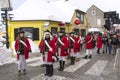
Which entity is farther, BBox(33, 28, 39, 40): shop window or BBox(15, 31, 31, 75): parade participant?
BBox(33, 28, 39, 40): shop window

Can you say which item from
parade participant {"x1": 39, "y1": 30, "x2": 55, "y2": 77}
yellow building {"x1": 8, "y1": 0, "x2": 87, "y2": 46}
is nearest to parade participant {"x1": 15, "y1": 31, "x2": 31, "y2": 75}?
parade participant {"x1": 39, "y1": 30, "x2": 55, "y2": 77}

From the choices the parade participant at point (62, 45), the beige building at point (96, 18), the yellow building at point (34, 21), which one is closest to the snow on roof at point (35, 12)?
the yellow building at point (34, 21)

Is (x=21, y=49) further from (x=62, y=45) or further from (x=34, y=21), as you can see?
(x=34, y=21)

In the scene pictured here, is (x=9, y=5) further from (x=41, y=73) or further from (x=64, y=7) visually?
(x=64, y=7)

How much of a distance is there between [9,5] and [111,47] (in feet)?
27.3

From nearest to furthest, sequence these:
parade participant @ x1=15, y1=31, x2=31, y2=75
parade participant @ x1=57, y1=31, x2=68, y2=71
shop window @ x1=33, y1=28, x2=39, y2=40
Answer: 1. parade participant @ x1=15, y1=31, x2=31, y2=75
2. parade participant @ x1=57, y1=31, x2=68, y2=71
3. shop window @ x1=33, y1=28, x2=39, y2=40

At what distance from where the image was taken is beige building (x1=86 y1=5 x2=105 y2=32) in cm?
6519

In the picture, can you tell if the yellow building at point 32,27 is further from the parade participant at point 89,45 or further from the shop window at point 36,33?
the parade participant at point 89,45

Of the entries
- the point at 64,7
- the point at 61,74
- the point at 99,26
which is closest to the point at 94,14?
the point at 99,26

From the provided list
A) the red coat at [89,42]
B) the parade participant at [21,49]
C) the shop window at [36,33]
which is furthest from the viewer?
the shop window at [36,33]

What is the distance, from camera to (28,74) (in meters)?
10.0

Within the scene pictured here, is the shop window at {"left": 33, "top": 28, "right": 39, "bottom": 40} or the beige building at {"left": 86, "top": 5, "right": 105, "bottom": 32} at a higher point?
the beige building at {"left": 86, "top": 5, "right": 105, "bottom": 32}

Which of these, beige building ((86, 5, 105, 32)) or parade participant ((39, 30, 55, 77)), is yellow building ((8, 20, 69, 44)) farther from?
beige building ((86, 5, 105, 32))

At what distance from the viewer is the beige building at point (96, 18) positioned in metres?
65.2
